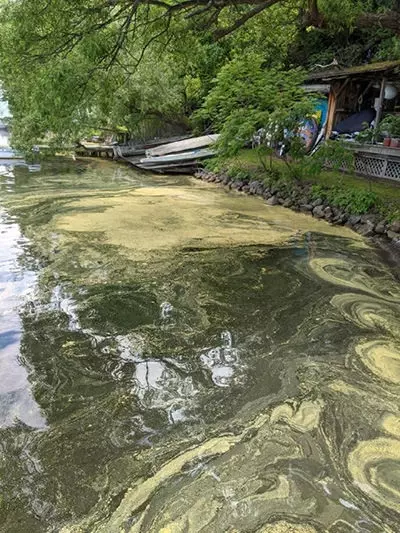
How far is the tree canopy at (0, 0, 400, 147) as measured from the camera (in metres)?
5.53

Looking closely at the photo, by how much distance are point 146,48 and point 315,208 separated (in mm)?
5306

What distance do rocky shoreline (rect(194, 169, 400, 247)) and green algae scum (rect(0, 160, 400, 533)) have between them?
0.66 metres

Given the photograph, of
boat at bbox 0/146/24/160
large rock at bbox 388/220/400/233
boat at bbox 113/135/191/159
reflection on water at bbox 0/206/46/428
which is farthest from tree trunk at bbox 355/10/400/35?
boat at bbox 0/146/24/160

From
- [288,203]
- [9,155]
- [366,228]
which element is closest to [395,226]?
[366,228]

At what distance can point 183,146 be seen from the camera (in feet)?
48.6

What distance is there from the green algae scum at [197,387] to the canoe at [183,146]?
8477 mm

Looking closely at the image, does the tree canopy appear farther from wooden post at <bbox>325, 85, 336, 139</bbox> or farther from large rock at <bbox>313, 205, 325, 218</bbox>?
large rock at <bbox>313, 205, 325, 218</bbox>

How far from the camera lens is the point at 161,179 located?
1399cm

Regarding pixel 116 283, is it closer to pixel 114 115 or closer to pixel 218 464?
pixel 218 464

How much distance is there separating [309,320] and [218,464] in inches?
86.7

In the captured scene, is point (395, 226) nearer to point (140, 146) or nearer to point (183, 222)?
point (183, 222)

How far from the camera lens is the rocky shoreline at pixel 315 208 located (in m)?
7.23

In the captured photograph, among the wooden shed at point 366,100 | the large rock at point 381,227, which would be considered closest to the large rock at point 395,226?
the large rock at point 381,227

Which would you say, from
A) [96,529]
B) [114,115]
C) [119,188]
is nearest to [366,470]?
[96,529]
